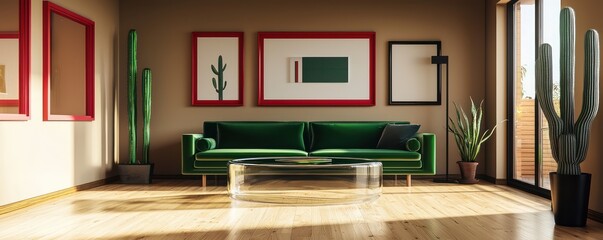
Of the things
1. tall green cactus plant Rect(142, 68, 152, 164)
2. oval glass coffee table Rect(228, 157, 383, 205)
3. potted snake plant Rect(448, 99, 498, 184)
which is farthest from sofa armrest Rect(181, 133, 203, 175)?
potted snake plant Rect(448, 99, 498, 184)

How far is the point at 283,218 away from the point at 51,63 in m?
2.62

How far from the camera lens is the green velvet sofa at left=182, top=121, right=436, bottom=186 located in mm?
5906

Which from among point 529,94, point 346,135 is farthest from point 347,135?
point 529,94

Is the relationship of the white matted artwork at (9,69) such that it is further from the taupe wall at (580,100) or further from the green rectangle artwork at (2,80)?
the taupe wall at (580,100)

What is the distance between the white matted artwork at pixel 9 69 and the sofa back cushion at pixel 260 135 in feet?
7.64

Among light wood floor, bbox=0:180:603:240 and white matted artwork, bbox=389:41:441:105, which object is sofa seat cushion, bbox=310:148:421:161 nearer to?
light wood floor, bbox=0:180:603:240

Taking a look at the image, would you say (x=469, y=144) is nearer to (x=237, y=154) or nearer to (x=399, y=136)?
(x=399, y=136)

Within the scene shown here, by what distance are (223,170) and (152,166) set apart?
943 millimetres

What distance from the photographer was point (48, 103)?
5059 mm

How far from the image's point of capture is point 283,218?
12.8 feet

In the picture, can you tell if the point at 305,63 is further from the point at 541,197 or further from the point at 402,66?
the point at 541,197

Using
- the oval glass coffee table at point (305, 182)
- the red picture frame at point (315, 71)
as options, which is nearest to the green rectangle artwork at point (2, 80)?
the oval glass coffee table at point (305, 182)

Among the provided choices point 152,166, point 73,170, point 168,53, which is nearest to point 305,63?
point 168,53

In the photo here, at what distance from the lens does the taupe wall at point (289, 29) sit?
22.1 ft
